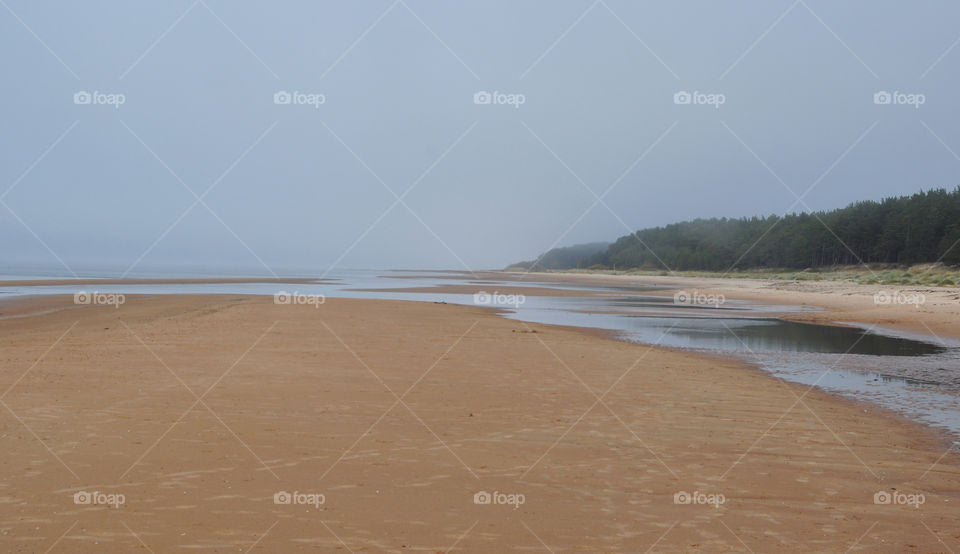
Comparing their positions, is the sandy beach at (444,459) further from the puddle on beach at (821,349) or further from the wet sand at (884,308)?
the wet sand at (884,308)

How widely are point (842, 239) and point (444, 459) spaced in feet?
334

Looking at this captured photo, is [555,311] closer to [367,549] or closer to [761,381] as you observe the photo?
[761,381]

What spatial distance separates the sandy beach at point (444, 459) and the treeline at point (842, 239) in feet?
253

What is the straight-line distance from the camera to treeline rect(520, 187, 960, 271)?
80125 millimetres

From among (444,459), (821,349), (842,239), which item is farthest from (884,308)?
(842,239)

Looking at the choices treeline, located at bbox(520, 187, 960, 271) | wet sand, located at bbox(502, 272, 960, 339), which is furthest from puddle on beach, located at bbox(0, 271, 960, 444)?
treeline, located at bbox(520, 187, 960, 271)

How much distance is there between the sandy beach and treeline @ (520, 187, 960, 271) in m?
77.2

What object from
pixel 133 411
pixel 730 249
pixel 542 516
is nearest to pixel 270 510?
pixel 542 516

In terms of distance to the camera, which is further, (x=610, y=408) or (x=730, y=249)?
(x=730, y=249)

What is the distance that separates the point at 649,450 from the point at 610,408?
7.62 ft

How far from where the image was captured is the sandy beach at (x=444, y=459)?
A: 18.2 feet

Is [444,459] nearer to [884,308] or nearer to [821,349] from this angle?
[821,349]

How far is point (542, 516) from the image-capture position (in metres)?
5.98

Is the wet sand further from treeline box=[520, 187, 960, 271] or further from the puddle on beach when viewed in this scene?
treeline box=[520, 187, 960, 271]
